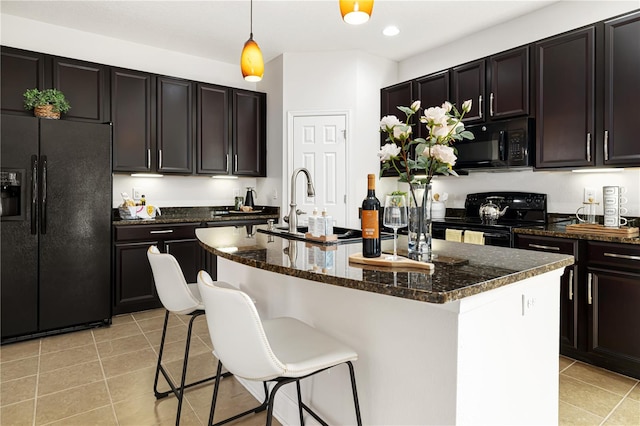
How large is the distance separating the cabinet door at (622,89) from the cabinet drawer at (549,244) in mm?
672

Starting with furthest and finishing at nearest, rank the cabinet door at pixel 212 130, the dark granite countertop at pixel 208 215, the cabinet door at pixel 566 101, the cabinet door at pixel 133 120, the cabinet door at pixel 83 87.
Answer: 1. the cabinet door at pixel 212 130
2. the dark granite countertop at pixel 208 215
3. the cabinet door at pixel 133 120
4. the cabinet door at pixel 83 87
5. the cabinet door at pixel 566 101

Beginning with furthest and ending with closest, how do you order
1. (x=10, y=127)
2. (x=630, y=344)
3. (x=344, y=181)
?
1. (x=344, y=181)
2. (x=10, y=127)
3. (x=630, y=344)

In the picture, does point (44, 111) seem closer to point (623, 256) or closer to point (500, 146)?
point (500, 146)

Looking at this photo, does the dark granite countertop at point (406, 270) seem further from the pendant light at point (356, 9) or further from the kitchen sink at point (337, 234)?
the pendant light at point (356, 9)

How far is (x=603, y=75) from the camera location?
110 inches

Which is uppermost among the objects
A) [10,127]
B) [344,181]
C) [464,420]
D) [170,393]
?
[10,127]

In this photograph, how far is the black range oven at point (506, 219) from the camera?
3.14 m

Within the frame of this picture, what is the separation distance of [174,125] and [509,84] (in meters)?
3.39

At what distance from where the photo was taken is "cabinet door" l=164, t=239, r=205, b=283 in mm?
3971

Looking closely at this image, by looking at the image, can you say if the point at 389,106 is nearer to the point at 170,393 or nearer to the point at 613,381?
the point at 613,381

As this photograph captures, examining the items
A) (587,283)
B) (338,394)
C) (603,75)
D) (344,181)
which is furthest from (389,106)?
(338,394)

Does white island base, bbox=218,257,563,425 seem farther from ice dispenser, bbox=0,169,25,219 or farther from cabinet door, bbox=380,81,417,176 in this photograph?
cabinet door, bbox=380,81,417,176

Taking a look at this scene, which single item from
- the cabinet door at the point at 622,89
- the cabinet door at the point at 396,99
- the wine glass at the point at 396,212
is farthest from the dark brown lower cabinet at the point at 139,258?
the cabinet door at the point at 622,89

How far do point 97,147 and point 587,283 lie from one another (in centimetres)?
401
